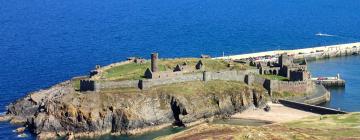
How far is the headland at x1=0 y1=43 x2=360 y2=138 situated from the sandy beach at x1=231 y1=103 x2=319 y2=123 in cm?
166

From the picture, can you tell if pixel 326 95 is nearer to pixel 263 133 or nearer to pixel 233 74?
pixel 233 74

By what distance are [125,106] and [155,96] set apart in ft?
22.2

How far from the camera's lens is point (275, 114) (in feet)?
440

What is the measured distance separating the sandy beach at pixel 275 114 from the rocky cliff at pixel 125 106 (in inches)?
72.7

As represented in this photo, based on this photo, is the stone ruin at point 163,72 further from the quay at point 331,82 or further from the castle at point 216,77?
the quay at point 331,82

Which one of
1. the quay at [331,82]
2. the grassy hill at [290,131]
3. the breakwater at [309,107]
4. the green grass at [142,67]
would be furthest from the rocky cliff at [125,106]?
the grassy hill at [290,131]

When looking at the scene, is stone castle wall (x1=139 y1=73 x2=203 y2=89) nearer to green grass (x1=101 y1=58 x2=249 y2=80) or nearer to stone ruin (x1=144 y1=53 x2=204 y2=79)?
stone ruin (x1=144 y1=53 x2=204 y2=79)

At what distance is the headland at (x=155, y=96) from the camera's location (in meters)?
125

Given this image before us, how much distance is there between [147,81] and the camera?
134750 mm

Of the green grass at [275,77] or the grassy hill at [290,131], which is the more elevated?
the green grass at [275,77]

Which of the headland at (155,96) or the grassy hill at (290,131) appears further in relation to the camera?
the headland at (155,96)

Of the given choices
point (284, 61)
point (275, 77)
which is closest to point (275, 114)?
point (275, 77)

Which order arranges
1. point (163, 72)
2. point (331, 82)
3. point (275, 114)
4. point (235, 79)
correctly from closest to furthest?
point (275, 114) → point (163, 72) → point (235, 79) → point (331, 82)

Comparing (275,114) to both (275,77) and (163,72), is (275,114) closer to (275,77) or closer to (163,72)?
(275,77)
